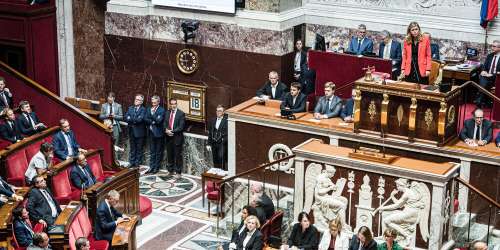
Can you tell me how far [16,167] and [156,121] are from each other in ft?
9.07

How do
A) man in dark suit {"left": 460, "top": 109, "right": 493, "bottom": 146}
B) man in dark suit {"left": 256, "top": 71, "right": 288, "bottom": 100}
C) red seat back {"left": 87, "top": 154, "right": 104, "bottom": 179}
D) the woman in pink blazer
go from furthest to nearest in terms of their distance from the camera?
man in dark suit {"left": 256, "top": 71, "right": 288, "bottom": 100}
red seat back {"left": 87, "top": 154, "right": 104, "bottom": 179}
the woman in pink blazer
man in dark suit {"left": 460, "top": 109, "right": 493, "bottom": 146}

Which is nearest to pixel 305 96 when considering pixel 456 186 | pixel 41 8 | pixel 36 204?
pixel 456 186

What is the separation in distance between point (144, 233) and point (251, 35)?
12.4 ft

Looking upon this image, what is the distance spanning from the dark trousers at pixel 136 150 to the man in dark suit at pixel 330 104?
3966mm

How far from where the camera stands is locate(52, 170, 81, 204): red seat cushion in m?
13.6

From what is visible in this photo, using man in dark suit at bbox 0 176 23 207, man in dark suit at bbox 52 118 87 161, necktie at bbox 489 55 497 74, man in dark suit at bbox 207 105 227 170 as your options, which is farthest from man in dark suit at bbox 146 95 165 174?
necktie at bbox 489 55 497 74

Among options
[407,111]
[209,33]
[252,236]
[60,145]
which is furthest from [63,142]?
[407,111]

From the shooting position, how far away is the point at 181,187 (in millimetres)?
15875

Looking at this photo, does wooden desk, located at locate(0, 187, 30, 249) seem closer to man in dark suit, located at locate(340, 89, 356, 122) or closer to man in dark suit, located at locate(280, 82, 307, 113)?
man in dark suit, located at locate(280, 82, 307, 113)

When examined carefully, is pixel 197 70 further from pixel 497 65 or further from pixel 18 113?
pixel 497 65

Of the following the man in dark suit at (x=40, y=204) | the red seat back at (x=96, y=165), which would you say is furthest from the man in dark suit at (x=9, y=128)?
the man in dark suit at (x=40, y=204)

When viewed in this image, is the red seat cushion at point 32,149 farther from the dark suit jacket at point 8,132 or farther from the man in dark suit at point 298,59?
the man in dark suit at point 298,59

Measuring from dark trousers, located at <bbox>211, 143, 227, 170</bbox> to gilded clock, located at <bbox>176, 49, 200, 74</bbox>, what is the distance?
1.55 m

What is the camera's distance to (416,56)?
13.0 metres
